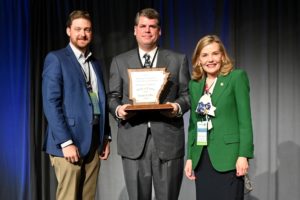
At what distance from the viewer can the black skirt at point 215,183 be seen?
2441 mm

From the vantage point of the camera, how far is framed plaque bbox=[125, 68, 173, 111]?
2.62 meters

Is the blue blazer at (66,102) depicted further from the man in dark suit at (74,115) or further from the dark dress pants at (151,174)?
the dark dress pants at (151,174)

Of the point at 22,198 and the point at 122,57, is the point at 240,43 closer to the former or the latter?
the point at 122,57

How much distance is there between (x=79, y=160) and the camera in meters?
2.75

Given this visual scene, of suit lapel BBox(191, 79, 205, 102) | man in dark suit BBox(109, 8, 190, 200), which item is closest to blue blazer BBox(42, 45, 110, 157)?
man in dark suit BBox(109, 8, 190, 200)

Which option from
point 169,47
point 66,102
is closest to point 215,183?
point 66,102

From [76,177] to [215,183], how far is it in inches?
35.7

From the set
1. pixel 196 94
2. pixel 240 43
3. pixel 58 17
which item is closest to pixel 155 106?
pixel 196 94

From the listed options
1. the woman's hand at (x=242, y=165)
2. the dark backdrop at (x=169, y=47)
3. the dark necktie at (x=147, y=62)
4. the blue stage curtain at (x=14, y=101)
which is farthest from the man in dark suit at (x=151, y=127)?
the blue stage curtain at (x=14, y=101)

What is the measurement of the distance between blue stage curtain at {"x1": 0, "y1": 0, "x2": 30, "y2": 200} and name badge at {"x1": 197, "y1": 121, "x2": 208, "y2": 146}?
9.38 feet

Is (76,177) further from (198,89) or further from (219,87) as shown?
(219,87)

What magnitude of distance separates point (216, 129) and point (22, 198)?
10.3 ft

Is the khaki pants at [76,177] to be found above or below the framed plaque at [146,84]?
below

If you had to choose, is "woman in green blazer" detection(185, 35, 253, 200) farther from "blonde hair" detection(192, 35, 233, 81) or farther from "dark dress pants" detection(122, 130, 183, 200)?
"dark dress pants" detection(122, 130, 183, 200)
